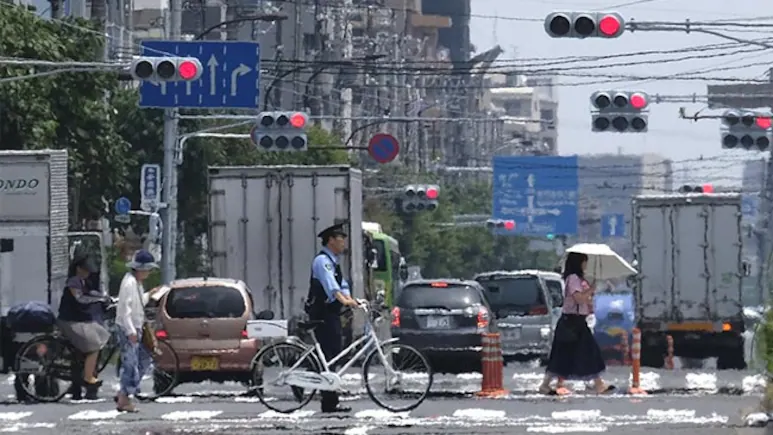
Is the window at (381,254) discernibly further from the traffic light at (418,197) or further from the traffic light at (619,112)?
the traffic light at (418,197)

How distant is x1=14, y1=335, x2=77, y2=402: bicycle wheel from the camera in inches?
985

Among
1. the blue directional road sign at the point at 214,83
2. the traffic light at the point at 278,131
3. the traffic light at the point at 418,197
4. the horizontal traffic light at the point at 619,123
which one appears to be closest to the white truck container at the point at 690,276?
the horizontal traffic light at the point at 619,123

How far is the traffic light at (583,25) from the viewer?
29172mm

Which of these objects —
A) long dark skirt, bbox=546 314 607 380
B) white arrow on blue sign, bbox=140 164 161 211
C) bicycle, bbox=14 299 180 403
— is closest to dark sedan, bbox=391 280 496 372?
long dark skirt, bbox=546 314 607 380

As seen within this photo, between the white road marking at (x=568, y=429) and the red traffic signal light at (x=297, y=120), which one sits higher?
the red traffic signal light at (x=297, y=120)

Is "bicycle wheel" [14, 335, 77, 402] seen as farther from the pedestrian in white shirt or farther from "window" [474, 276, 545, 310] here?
"window" [474, 276, 545, 310]

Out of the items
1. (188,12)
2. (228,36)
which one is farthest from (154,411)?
(188,12)

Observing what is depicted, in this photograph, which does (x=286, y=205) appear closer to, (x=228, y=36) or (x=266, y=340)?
(x=266, y=340)

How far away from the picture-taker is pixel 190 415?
2284 cm

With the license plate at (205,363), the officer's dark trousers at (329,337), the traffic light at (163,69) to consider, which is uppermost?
the traffic light at (163,69)

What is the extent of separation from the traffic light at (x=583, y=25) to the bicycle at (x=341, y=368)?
777 centimetres

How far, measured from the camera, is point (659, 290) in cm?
4025

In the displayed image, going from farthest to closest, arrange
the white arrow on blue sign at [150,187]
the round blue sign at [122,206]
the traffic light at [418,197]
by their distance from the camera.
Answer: the traffic light at [418,197], the round blue sign at [122,206], the white arrow on blue sign at [150,187]

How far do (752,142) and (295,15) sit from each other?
195ft
